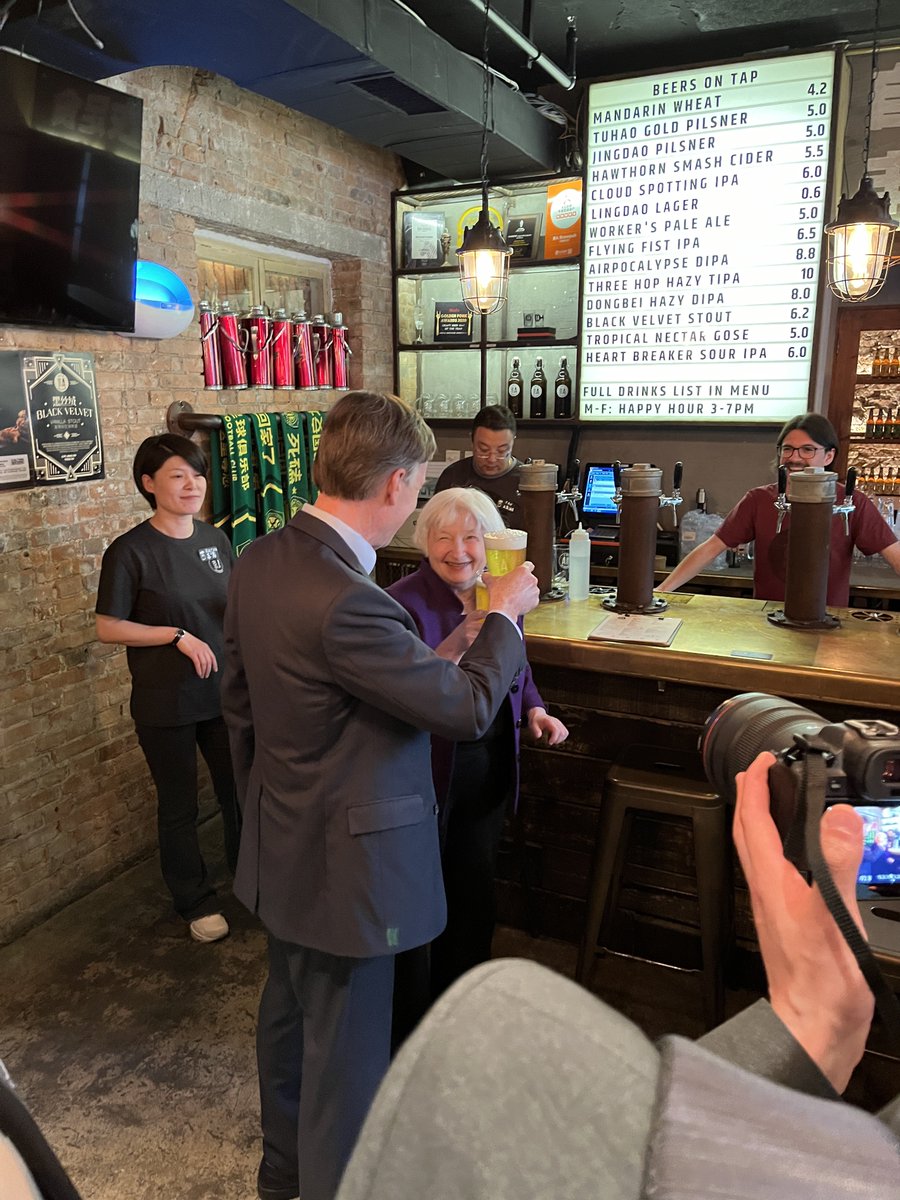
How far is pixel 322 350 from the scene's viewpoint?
4.47 metres

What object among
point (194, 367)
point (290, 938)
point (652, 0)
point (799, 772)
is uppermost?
point (652, 0)

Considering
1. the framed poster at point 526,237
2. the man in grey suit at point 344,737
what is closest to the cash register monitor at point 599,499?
the framed poster at point 526,237

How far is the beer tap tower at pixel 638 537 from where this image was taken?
2.55m

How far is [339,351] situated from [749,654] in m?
3.15

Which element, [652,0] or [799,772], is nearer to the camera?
[799,772]

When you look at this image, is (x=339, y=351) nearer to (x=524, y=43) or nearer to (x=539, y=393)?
(x=539, y=393)

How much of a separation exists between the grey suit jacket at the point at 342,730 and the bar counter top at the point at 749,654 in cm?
75

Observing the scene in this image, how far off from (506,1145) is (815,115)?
185 inches

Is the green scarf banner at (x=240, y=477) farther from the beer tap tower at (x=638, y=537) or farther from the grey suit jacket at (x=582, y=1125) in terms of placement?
the grey suit jacket at (x=582, y=1125)

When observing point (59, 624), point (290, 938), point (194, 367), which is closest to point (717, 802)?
point (290, 938)

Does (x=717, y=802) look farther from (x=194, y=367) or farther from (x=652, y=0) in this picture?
(x=652, y=0)

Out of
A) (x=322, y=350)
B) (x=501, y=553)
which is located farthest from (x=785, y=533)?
(x=322, y=350)

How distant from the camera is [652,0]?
379 cm

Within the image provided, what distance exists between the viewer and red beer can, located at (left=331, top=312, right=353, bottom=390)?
4551mm
